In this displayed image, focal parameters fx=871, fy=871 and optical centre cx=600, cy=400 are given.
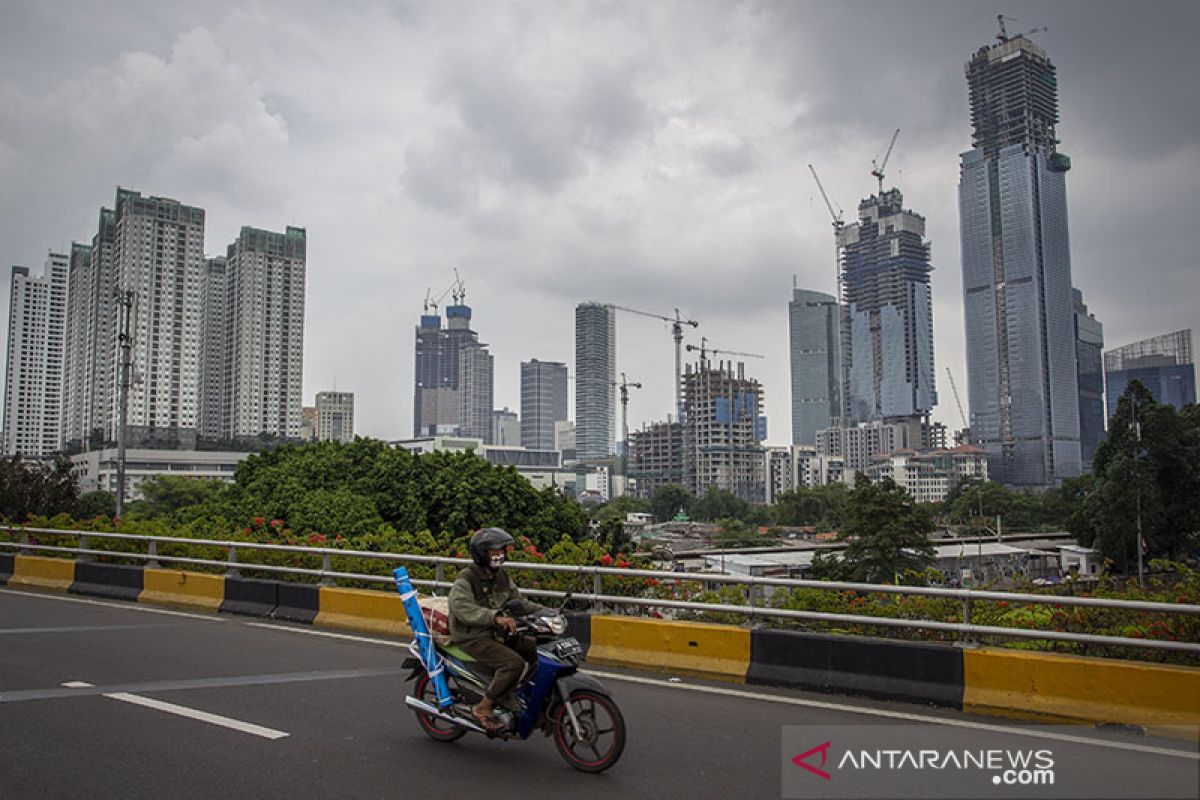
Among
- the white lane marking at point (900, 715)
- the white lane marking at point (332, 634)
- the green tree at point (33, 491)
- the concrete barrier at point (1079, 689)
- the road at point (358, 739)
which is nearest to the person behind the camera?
the road at point (358, 739)

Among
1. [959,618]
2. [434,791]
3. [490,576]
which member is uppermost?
[490,576]

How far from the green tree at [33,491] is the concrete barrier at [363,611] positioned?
27853 mm

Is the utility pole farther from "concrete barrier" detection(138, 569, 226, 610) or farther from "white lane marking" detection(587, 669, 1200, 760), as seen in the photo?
"white lane marking" detection(587, 669, 1200, 760)

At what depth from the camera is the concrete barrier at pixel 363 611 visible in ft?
36.3

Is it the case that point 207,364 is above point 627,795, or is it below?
above

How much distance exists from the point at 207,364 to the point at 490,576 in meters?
140

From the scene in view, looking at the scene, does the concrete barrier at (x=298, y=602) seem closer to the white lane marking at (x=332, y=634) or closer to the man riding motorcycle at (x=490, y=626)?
the white lane marking at (x=332, y=634)

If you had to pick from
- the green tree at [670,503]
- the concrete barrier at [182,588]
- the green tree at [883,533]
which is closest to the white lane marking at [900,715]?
the concrete barrier at [182,588]

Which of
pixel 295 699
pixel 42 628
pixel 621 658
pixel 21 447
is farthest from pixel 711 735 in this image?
pixel 21 447

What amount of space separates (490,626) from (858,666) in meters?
3.72

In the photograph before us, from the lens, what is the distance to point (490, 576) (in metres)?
6.00

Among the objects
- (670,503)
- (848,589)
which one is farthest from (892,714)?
Answer: (670,503)

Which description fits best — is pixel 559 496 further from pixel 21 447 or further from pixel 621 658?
pixel 21 447

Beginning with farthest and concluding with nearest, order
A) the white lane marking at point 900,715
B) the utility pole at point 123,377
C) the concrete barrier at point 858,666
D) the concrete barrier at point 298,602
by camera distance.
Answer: the utility pole at point 123,377 → the concrete barrier at point 298,602 → the concrete barrier at point 858,666 → the white lane marking at point 900,715
